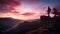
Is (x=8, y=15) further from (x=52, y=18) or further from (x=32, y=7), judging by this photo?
(x=52, y=18)

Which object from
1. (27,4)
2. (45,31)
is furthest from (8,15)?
(45,31)

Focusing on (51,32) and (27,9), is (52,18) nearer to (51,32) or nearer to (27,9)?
(51,32)

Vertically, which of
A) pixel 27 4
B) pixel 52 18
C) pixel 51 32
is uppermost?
pixel 27 4

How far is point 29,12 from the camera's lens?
2.80 m

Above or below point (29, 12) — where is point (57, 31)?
below

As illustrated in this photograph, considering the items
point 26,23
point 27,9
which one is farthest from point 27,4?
point 26,23

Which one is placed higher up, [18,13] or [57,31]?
[18,13]

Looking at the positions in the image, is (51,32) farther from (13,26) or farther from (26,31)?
(13,26)

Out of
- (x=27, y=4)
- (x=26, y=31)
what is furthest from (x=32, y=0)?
(x=26, y=31)

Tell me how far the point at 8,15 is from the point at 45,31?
58 centimetres

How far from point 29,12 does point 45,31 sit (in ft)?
1.16

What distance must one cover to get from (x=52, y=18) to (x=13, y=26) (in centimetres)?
57

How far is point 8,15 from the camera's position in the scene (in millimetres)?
2803

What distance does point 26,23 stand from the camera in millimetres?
2787
